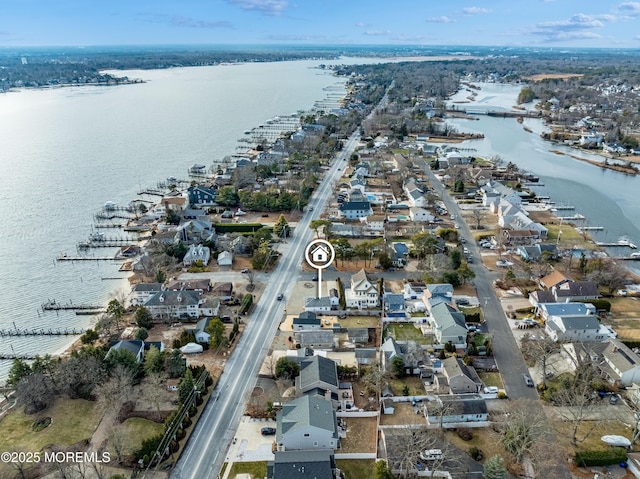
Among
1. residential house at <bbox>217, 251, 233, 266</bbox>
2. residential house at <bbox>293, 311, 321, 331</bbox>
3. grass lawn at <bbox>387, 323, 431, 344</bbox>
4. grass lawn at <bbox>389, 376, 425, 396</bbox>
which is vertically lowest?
grass lawn at <bbox>389, 376, 425, 396</bbox>

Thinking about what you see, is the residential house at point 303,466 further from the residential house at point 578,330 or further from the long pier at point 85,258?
the long pier at point 85,258

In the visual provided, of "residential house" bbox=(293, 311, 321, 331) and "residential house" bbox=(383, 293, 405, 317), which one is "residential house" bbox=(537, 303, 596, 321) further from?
"residential house" bbox=(293, 311, 321, 331)

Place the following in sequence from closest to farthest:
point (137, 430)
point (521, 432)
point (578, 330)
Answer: point (521, 432) → point (137, 430) → point (578, 330)

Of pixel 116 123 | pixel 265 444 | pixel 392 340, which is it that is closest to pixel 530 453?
pixel 392 340

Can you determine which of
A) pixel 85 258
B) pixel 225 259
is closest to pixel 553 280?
pixel 225 259

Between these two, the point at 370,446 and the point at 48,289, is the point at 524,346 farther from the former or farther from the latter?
the point at 48,289

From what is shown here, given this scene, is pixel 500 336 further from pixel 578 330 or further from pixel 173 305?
pixel 173 305

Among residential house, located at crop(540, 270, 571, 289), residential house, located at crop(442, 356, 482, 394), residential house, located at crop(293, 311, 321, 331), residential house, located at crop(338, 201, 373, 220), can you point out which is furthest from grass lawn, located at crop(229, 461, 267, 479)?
residential house, located at crop(338, 201, 373, 220)
